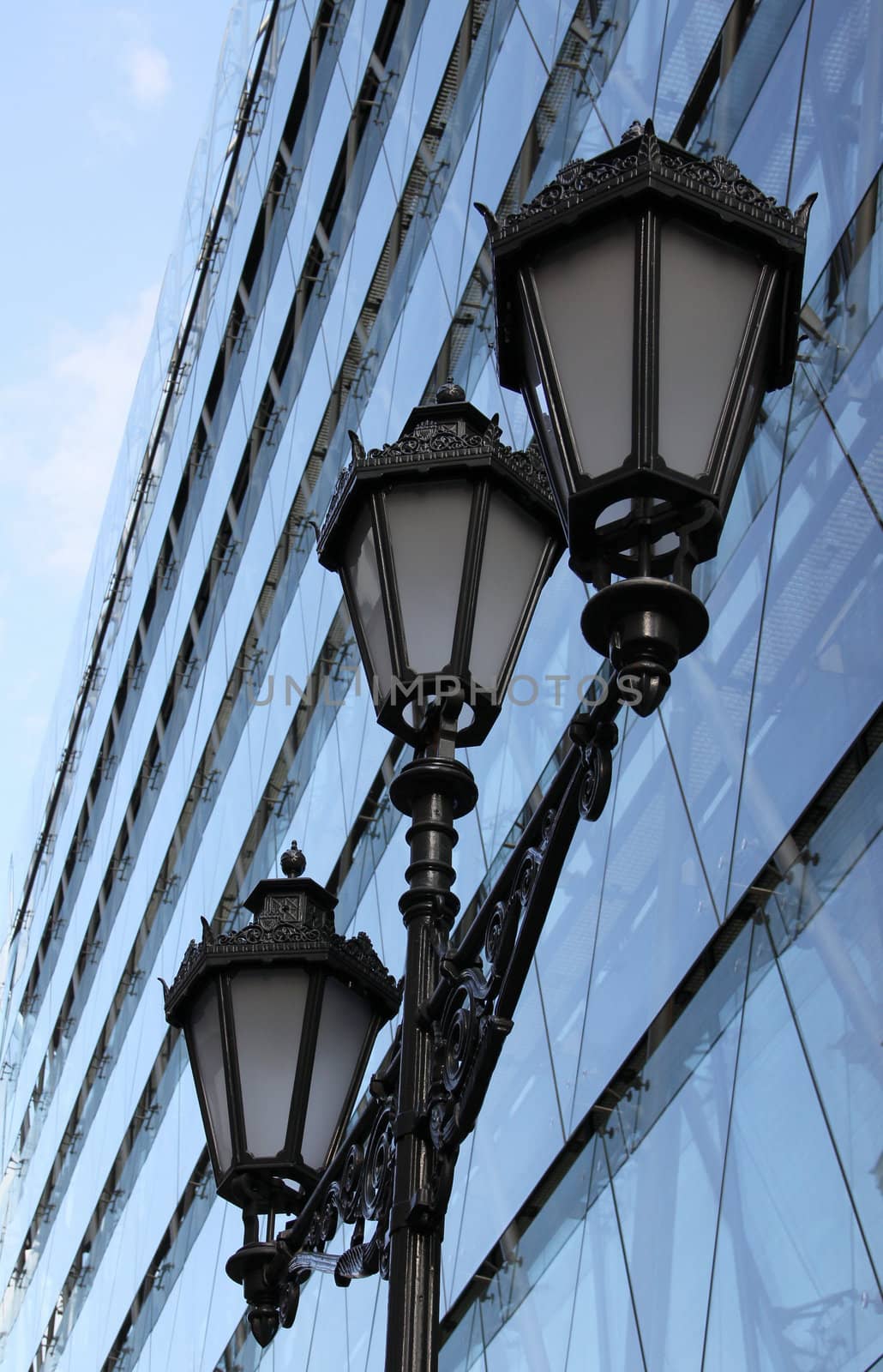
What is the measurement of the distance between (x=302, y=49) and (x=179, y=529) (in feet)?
25.9

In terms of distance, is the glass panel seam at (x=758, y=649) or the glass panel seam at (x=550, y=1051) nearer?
the glass panel seam at (x=758, y=649)

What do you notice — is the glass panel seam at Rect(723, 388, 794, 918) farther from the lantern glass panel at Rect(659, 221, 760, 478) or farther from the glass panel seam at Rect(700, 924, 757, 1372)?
the lantern glass panel at Rect(659, 221, 760, 478)

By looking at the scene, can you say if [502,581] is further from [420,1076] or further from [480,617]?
[420,1076]

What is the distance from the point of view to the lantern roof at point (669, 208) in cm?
329

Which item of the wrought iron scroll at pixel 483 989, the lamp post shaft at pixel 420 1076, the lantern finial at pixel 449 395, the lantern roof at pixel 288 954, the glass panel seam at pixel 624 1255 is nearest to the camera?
the wrought iron scroll at pixel 483 989

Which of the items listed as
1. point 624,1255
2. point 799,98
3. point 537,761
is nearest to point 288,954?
point 624,1255

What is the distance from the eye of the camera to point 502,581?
391 centimetres

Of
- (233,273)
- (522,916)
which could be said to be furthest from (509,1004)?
(233,273)

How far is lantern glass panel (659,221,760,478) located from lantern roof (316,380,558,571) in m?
0.77

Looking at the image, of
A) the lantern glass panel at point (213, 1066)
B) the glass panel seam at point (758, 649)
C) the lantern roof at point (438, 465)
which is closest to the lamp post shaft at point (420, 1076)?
the lantern roof at point (438, 465)

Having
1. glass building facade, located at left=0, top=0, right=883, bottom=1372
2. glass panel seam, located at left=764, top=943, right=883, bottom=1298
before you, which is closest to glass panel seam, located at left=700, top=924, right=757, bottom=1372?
glass building facade, located at left=0, top=0, right=883, bottom=1372

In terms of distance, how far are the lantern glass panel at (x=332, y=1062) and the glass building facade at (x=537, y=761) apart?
236cm

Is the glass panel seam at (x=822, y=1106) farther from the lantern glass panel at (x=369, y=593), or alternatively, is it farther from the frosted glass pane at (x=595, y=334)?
the frosted glass pane at (x=595, y=334)

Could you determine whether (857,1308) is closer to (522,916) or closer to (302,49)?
(522,916)
